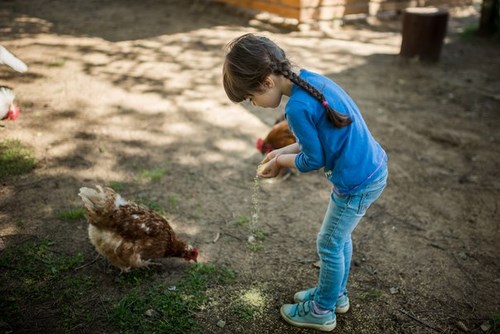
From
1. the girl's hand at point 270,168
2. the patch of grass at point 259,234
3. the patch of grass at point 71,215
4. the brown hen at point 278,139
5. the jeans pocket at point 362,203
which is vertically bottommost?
the patch of grass at point 259,234

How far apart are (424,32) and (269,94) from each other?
22.0 ft

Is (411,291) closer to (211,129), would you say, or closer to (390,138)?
(390,138)

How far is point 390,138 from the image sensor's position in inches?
197

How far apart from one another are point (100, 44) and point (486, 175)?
22.6ft

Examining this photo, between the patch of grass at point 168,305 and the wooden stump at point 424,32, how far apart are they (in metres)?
6.53

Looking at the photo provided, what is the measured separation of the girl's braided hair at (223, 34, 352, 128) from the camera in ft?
6.00

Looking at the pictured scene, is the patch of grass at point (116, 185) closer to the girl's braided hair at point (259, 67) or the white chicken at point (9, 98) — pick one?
the white chicken at point (9, 98)

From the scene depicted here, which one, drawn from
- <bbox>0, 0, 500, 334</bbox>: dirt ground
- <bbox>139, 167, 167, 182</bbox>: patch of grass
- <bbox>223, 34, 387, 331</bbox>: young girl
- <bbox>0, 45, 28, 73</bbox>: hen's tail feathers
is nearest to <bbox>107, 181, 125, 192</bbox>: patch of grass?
<bbox>0, 0, 500, 334</bbox>: dirt ground

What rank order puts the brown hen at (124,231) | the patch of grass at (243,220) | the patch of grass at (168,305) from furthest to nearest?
the patch of grass at (243,220) < the brown hen at (124,231) < the patch of grass at (168,305)

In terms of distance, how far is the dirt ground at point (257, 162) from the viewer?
2953 mm

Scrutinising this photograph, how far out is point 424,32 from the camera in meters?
7.34

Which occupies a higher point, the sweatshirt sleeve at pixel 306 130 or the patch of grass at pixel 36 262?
the sweatshirt sleeve at pixel 306 130

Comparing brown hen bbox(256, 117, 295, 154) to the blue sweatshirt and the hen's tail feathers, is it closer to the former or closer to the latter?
the blue sweatshirt

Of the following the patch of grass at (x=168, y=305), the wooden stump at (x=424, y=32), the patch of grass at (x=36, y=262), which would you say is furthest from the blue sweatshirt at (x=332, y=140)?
the wooden stump at (x=424, y=32)
